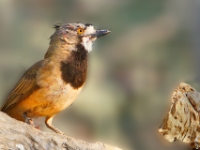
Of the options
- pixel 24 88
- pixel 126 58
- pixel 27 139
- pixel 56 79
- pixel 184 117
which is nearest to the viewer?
pixel 27 139

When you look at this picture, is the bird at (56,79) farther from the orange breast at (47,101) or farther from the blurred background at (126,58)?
the blurred background at (126,58)

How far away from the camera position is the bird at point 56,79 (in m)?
2.82

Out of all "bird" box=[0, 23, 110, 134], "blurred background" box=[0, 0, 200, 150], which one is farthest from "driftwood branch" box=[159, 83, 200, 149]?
"bird" box=[0, 23, 110, 134]

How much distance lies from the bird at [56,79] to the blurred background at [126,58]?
0.70 metres

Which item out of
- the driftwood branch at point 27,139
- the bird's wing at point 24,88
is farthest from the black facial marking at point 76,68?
the driftwood branch at point 27,139

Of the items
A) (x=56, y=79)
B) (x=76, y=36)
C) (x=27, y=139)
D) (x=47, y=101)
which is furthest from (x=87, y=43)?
(x=27, y=139)

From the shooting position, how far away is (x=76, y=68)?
114 inches

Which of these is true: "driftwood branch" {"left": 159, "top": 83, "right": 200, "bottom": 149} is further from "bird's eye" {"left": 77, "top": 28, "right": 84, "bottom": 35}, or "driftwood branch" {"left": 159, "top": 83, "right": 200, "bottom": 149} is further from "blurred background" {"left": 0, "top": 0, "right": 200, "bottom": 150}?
"bird's eye" {"left": 77, "top": 28, "right": 84, "bottom": 35}

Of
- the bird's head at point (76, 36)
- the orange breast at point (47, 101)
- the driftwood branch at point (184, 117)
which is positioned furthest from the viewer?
the driftwood branch at point (184, 117)

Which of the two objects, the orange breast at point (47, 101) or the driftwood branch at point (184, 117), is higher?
the driftwood branch at point (184, 117)

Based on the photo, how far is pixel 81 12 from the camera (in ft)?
12.5

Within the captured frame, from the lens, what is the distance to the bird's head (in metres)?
3.01

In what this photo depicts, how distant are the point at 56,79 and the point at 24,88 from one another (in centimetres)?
24

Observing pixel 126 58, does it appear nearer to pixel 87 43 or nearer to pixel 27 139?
pixel 87 43
